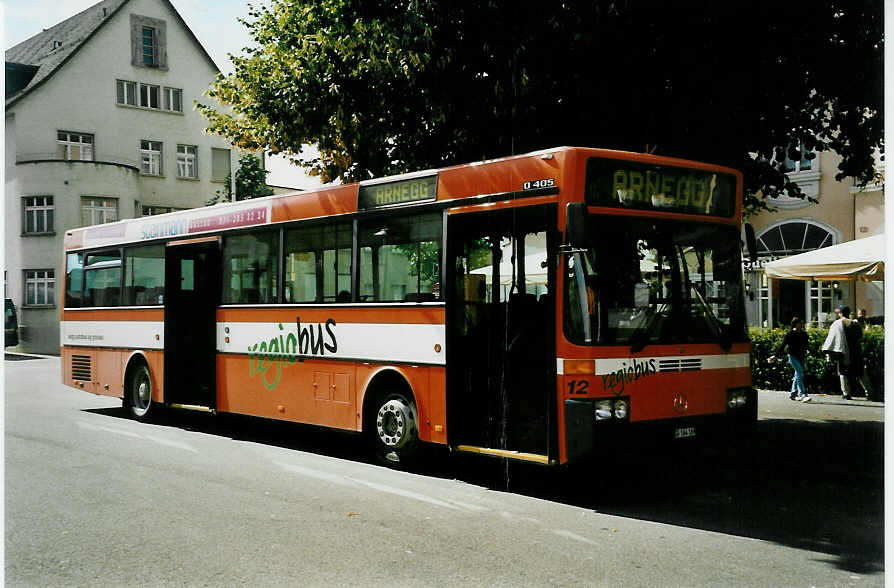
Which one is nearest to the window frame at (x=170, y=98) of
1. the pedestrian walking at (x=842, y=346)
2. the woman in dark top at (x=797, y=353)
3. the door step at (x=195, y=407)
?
the door step at (x=195, y=407)

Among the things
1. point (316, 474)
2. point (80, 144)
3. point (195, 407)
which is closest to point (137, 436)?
point (195, 407)

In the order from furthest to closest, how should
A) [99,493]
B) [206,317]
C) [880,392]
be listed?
[880,392], [206,317], [99,493]

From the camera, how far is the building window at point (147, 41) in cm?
1666

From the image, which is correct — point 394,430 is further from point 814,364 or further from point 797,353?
point 814,364

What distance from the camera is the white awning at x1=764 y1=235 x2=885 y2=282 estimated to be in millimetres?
15234

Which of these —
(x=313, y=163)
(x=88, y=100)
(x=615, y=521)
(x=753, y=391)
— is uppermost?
(x=88, y=100)

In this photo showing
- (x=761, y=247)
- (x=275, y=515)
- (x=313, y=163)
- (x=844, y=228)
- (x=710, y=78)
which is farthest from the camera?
(x=761, y=247)

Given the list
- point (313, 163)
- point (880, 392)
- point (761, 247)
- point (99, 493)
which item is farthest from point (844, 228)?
point (99, 493)

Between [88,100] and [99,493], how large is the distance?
12.3m

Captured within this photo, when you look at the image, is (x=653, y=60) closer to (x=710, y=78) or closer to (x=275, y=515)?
(x=710, y=78)

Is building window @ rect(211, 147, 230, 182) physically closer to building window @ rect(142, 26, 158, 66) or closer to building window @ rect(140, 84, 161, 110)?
building window @ rect(142, 26, 158, 66)

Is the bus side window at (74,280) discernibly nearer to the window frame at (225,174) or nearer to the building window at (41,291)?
the building window at (41,291)

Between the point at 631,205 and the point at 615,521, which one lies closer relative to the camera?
the point at 615,521

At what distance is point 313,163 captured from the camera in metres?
17.8
